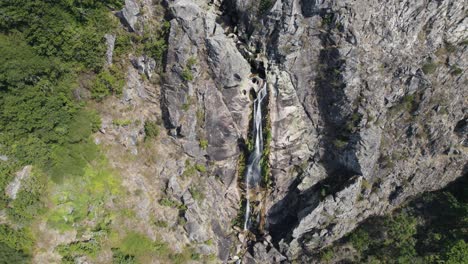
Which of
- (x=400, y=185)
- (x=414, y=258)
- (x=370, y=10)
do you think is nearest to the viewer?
(x=370, y=10)

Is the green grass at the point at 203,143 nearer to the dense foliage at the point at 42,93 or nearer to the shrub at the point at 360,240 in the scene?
the dense foliage at the point at 42,93

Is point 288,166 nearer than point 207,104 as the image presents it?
No

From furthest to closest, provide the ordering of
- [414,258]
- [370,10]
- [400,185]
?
[400,185]
[414,258]
[370,10]

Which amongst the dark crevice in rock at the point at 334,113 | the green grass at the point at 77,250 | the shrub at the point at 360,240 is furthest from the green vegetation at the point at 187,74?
the shrub at the point at 360,240

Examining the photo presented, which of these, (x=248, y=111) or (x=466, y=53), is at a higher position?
(x=466, y=53)

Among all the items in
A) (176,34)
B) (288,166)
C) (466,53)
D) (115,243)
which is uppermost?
(466,53)

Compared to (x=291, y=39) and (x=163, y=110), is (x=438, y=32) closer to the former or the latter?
(x=291, y=39)

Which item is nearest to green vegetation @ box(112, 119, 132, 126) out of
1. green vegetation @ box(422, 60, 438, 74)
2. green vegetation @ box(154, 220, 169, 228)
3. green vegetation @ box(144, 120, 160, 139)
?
green vegetation @ box(144, 120, 160, 139)

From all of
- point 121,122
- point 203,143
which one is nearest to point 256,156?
point 203,143

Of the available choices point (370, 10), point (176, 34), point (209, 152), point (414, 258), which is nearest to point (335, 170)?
point (414, 258)
